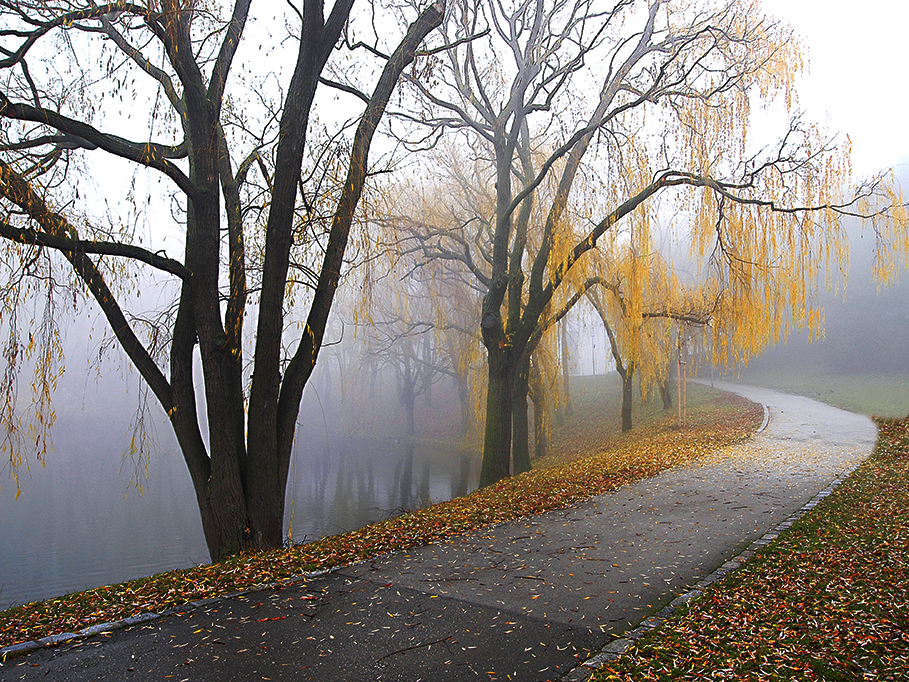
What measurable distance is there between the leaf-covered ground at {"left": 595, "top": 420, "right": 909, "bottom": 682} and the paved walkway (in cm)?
31

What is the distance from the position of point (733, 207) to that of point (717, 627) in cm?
777

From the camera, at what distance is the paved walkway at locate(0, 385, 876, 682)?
3.11m

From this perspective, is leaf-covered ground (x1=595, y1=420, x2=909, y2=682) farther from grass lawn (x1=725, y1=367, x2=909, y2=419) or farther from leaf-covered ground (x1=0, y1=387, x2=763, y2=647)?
grass lawn (x1=725, y1=367, x2=909, y2=419)

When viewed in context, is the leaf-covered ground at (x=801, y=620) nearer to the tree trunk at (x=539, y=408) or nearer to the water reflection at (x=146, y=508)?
the water reflection at (x=146, y=508)

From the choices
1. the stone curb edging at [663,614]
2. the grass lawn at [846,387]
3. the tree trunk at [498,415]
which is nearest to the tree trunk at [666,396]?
the grass lawn at [846,387]

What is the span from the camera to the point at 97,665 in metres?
3.11

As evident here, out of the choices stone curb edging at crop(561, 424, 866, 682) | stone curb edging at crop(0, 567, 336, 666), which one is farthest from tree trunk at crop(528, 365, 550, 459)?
stone curb edging at crop(0, 567, 336, 666)

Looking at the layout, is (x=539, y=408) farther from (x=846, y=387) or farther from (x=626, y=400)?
(x=846, y=387)

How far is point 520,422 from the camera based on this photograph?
44.1 ft

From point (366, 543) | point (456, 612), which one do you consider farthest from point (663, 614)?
point (366, 543)

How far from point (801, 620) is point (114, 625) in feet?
12.8

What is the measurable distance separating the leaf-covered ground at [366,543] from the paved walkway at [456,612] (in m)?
0.27

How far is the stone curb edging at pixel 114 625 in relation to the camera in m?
3.28

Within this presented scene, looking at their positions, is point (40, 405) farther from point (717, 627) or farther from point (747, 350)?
point (747, 350)
